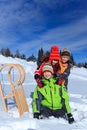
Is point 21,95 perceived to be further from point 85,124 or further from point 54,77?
point 85,124

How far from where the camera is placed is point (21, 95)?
6.90 meters

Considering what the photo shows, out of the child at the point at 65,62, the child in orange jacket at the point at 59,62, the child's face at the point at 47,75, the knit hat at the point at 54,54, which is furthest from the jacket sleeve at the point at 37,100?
the child at the point at 65,62

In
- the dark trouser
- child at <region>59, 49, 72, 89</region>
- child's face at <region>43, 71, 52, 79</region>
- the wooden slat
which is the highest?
child at <region>59, 49, 72, 89</region>

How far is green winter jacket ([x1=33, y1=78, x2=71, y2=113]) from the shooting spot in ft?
20.9

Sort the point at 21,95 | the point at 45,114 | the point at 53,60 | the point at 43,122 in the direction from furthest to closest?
the point at 53,60, the point at 21,95, the point at 45,114, the point at 43,122

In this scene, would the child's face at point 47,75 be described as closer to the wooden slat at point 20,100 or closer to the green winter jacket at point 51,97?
the green winter jacket at point 51,97

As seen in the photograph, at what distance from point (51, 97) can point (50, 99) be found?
43 millimetres

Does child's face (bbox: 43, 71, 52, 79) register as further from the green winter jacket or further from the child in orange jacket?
the child in orange jacket

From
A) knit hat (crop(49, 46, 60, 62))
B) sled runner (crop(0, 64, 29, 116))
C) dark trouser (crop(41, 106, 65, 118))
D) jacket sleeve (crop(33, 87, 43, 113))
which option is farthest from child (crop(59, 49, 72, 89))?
dark trouser (crop(41, 106, 65, 118))

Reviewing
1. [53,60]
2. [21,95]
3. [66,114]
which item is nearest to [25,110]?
[21,95]

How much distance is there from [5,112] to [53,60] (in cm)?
165

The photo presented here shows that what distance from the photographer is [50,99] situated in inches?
251

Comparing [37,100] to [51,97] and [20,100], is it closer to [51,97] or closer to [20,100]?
[51,97]

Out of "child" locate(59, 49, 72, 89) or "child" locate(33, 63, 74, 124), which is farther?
"child" locate(59, 49, 72, 89)
